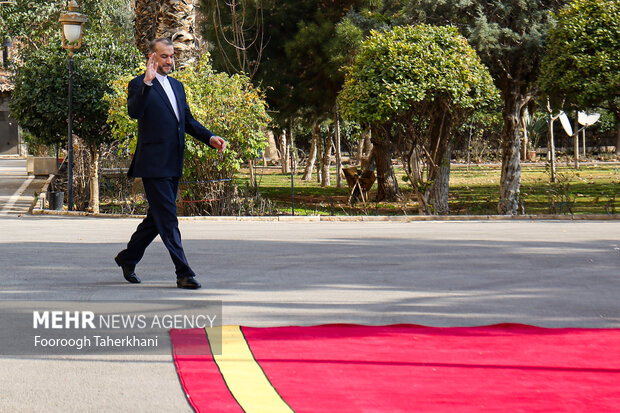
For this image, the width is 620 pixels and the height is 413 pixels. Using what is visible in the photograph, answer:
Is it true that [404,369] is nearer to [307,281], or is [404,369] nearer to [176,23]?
[307,281]

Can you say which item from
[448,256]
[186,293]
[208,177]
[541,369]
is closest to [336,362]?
[541,369]

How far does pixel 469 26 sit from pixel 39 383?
17285mm

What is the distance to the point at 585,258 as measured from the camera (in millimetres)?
9805

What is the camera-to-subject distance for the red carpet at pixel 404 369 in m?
4.36

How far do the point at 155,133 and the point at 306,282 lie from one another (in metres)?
1.93

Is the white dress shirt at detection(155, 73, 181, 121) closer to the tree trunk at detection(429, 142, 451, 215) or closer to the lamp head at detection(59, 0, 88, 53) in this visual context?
the lamp head at detection(59, 0, 88, 53)

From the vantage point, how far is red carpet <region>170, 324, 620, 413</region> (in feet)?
14.3

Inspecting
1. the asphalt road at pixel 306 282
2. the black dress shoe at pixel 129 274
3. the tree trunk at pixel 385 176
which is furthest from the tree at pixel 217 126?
the black dress shoe at pixel 129 274

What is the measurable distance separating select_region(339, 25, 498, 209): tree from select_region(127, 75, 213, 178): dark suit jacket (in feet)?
35.3

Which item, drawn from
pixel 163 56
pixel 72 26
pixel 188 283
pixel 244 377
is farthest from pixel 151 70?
pixel 72 26

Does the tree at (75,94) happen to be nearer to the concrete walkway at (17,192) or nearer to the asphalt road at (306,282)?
the concrete walkway at (17,192)

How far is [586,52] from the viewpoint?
64.0ft

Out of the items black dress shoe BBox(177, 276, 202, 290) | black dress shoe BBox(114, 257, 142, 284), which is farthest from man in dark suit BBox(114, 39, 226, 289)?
black dress shoe BBox(114, 257, 142, 284)

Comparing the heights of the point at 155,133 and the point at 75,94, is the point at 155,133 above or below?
below
